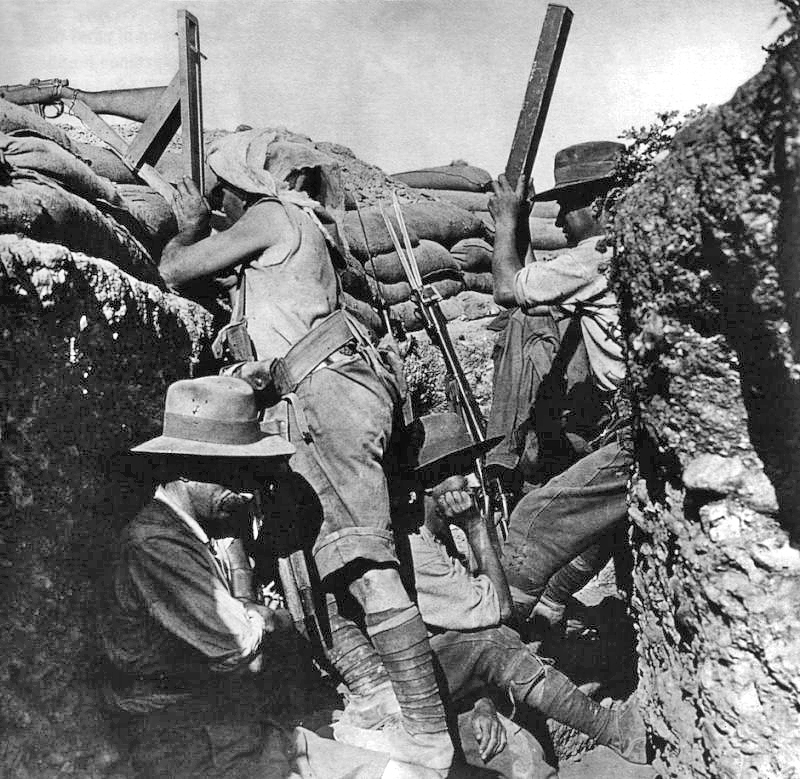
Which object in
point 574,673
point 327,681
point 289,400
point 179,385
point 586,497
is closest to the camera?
point 179,385

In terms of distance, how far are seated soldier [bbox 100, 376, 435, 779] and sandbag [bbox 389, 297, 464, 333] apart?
8.92ft

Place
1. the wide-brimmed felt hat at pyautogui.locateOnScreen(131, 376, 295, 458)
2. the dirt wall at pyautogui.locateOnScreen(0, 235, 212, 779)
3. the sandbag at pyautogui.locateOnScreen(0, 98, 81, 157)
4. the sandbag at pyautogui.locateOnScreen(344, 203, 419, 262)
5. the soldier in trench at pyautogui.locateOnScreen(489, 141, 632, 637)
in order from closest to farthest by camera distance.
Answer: the dirt wall at pyautogui.locateOnScreen(0, 235, 212, 779) → the wide-brimmed felt hat at pyautogui.locateOnScreen(131, 376, 295, 458) → the sandbag at pyautogui.locateOnScreen(0, 98, 81, 157) → the soldier in trench at pyautogui.locateOnScreen(489, 141, 632, 637) → the sandbag at pyautogui.locateOnScreen(344, 203, 419, 262)

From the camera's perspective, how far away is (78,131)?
6.90m

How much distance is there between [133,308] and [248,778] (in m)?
1.47

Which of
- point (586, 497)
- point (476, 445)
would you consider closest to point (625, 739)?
point (586, 497)

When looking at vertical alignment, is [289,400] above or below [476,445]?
above

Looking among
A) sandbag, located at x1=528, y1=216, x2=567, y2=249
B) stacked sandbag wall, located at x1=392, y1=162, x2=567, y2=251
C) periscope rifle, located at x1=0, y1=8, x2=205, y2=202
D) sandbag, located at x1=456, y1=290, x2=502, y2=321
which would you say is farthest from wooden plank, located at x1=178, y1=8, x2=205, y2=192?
sandbag, located at x1=528, y1=216, x2=567, y2=249

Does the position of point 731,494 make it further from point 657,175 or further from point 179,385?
point 179,385

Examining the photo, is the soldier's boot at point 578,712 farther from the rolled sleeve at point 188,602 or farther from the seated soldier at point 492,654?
the rolled sleeve at point 188,602

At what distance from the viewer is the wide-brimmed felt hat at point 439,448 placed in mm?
3479

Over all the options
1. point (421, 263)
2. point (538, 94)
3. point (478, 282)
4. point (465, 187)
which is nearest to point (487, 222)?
point (465, 187)

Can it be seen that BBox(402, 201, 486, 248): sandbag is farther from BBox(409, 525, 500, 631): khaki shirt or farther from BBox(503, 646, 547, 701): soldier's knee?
BBox(503, 646, 547, 701): soldier's knee

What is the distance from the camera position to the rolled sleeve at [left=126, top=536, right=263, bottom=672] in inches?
93.9

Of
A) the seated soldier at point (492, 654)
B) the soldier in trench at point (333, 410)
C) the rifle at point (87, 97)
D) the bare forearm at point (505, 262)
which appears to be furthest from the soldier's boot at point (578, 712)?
the rifle at point (87, 97)
